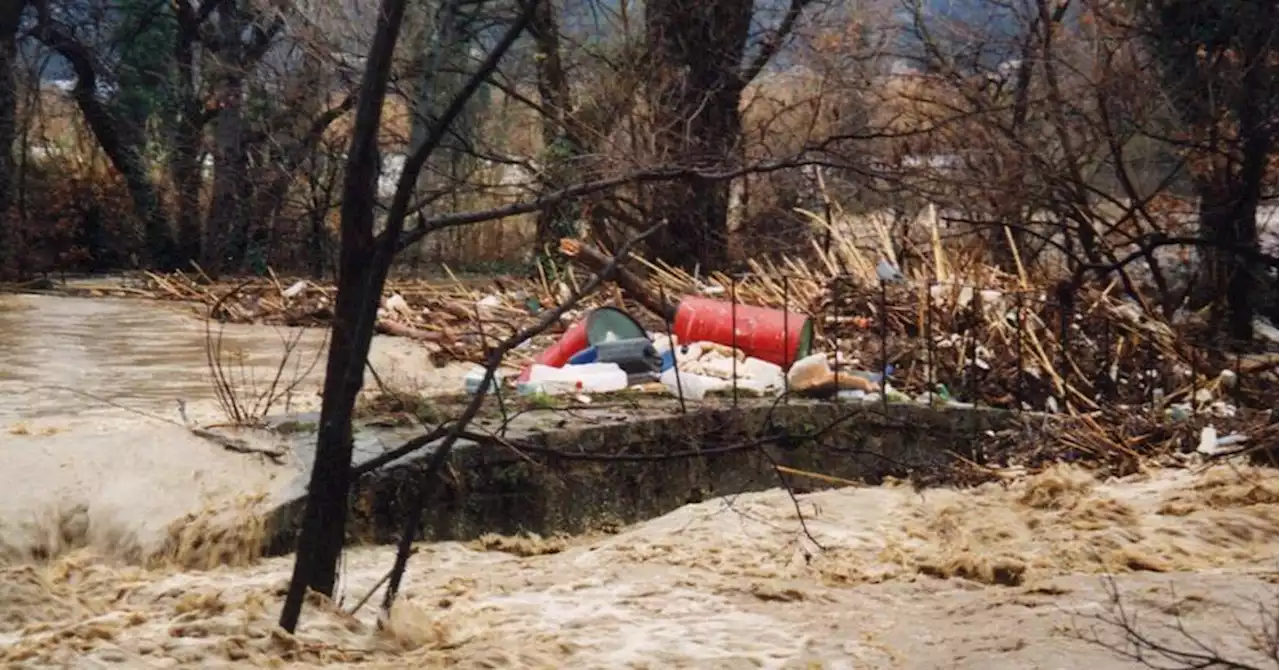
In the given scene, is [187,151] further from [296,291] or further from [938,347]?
[938,347]

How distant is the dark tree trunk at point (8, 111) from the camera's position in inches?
→ 818

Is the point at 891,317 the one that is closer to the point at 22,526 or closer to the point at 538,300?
the point at 538,300

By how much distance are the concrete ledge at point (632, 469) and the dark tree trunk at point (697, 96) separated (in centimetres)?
833

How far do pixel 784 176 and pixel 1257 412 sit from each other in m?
9.68

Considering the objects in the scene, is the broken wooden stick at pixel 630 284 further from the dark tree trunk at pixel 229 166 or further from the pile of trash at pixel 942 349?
the dark tree trunk at pixel 229 166

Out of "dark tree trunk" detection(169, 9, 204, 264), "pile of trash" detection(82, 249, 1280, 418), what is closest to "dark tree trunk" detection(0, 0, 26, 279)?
"dark tree trunk" detection(169, 9, 204, 264)

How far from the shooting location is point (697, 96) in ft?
59.0

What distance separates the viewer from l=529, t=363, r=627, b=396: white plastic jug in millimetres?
9086

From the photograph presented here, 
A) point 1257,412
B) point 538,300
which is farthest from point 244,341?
point 1257,412

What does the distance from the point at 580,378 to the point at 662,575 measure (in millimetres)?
3019

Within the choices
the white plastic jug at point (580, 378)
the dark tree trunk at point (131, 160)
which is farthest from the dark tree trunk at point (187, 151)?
the white plastic jug at point (580, 378)

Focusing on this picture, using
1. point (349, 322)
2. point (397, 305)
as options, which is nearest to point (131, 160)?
point (397, 305)

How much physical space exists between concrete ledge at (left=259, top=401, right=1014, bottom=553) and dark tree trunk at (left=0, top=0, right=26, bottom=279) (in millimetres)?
15175

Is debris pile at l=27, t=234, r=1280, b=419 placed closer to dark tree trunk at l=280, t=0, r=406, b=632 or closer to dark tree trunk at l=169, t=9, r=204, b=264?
dark tree trunk at l=280, t=0, r=406, b=632
